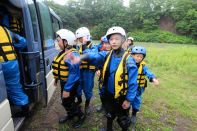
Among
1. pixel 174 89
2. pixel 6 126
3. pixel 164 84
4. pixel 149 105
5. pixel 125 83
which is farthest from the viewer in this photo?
pixel 164 84

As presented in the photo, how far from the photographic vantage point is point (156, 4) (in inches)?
2088

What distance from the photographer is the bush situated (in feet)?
144

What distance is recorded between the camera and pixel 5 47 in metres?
3.27

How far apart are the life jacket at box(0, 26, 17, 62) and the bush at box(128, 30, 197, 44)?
133 ft

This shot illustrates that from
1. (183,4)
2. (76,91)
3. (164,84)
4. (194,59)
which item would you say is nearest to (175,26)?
(183,4)

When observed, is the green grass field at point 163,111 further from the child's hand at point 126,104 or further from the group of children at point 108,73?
the child's hand at point 126,104

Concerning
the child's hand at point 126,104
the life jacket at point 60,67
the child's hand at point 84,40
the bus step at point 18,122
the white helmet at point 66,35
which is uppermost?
the white helmet at point 66,35

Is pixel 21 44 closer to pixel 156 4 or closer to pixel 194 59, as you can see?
pixel 194 59

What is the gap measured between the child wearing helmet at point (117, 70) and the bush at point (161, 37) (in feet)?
132

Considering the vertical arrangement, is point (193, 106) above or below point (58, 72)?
below

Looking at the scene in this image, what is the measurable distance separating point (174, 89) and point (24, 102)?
5468mm

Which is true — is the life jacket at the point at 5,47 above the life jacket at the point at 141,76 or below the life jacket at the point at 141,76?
above

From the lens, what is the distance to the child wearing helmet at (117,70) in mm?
3355

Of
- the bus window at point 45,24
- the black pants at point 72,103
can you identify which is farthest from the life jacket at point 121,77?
the bus window at point 45,24
